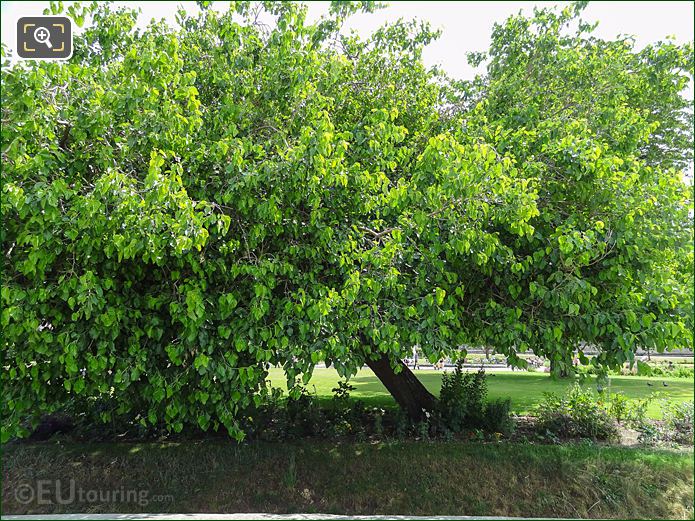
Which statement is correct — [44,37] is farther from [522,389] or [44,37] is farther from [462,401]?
[522,389]

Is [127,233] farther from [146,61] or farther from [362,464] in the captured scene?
[362,464]

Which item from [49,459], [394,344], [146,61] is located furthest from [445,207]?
[49,459]

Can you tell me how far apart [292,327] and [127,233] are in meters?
1.62

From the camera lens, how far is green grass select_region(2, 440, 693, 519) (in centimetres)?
575

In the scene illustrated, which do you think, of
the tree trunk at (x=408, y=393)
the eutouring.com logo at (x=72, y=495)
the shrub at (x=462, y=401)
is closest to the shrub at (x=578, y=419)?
the shrub at (x=462, y=401)

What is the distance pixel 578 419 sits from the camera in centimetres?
789

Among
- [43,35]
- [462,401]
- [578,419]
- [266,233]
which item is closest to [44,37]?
[43,35]

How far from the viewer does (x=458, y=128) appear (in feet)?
19.2

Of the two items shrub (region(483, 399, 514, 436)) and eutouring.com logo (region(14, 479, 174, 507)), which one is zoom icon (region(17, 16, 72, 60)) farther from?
shrub (region(483, 399, 514, 436))

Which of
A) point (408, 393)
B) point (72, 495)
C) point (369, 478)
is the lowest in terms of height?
point (369, 478)

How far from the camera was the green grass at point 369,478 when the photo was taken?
18.9 ft

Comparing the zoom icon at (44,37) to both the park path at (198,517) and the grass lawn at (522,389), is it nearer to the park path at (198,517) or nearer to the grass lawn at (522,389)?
the park path at (198,517)

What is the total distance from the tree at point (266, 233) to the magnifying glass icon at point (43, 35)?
1.04ft

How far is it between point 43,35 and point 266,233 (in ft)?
8.31
